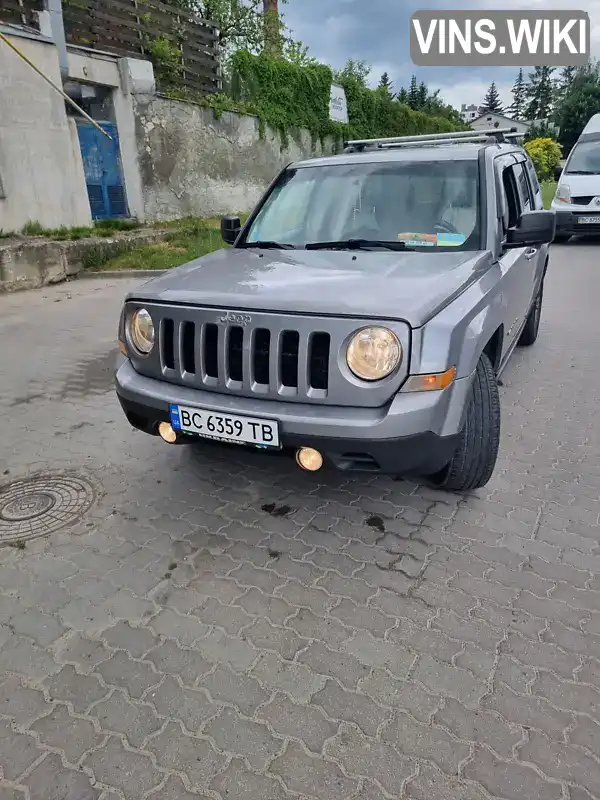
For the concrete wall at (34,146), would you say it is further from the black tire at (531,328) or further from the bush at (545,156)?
the bush at (545,156)

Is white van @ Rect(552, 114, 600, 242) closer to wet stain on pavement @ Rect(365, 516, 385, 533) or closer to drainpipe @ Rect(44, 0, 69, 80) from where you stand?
drainpipe @ Rect(44, 0, 69, 80)

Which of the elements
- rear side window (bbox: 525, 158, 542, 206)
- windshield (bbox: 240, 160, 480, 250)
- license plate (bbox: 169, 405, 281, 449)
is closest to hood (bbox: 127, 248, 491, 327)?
windshield (bbox: 240, 160, 480, 250)

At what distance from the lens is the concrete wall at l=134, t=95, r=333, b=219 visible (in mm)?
12586

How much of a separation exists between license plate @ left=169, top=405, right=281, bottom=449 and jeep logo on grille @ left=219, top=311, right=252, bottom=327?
1.37 ft

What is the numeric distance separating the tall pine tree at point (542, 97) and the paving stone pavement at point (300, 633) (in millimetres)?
92634

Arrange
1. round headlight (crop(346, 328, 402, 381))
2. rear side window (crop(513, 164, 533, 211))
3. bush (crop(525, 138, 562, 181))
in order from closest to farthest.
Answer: round headlight (crop(346, 328, 402, 381))
rear side window (crop(513, 164, 533, 211))
bush (crop(525, 138, 562, 181))

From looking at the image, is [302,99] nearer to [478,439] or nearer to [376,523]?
[478,439]

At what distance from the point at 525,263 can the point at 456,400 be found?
7.44ft

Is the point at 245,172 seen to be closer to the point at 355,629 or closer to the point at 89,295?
the point at 89,295

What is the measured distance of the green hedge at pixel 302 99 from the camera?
15.1 meters

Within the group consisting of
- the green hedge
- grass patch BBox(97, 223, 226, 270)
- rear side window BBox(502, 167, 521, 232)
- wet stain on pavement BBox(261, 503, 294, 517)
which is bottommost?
wet stain on pavement BBox(261, 503, 294, 517)

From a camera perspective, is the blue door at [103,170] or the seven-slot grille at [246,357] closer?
the seven-slot grille at [246,357]

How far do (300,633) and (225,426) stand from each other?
0.95 metres

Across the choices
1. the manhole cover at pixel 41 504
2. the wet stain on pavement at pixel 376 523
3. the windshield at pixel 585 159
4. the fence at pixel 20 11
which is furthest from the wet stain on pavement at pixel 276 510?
the windshield at pixel 585 159
